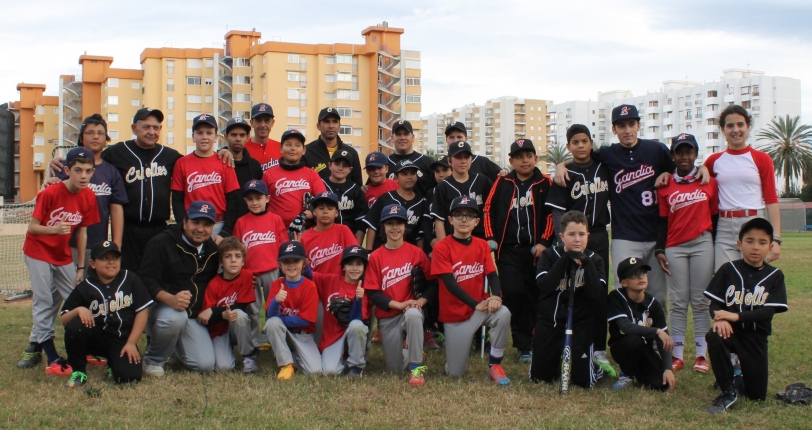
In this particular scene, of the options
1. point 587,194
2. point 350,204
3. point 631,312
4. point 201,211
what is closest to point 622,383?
point 631,312

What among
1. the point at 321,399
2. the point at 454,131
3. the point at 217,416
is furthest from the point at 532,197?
the point at 217,416

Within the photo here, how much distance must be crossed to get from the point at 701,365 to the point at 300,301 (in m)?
3.68

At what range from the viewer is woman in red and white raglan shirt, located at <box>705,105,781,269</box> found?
20.5 feet

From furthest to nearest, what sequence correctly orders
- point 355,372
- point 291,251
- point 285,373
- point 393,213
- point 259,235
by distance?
point 259,235, point 393,213, point 291,251, point 355,372, point 285,373

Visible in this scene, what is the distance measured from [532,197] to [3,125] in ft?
41.6

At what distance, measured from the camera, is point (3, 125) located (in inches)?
582

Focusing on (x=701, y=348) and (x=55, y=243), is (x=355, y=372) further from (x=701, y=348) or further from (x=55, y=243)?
(x=701, y=348)

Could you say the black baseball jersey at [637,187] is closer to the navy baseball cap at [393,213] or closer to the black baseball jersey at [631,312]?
the black baseball jersey at [631,312]

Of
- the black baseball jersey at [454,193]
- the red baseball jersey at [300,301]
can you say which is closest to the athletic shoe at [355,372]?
the red baseball jersey at [300,301]

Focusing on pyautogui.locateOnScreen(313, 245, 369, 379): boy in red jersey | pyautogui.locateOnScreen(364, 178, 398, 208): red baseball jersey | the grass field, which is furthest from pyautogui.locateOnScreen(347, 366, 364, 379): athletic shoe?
pyautogui.locateOnScreen(364, 178, 398, 208): red baseball jersey

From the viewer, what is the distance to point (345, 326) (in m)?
6.50

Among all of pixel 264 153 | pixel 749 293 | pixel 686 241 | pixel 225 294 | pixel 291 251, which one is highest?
pixel 264 153

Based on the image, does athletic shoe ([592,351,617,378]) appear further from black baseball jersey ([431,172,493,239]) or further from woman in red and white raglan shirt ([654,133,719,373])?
black baseball jersey ([431,172,493,239])

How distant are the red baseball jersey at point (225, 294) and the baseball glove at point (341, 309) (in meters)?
0.82
